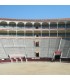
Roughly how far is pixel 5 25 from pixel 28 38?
6.73m

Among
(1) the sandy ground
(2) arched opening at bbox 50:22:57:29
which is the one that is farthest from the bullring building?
(1) the sandy ground

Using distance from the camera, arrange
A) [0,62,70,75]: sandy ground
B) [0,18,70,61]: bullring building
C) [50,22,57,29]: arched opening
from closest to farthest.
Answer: [0,62,70,75]: sandy ground
[0,18,70,61]: bullring building
[50,22,57,29]: arched opening

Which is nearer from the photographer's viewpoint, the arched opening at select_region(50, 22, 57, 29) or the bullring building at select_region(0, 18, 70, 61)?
the bullring building at select_region(0, 18, 70, 61)

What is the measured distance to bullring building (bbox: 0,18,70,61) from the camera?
43.8 m

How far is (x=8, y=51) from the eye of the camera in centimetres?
4434

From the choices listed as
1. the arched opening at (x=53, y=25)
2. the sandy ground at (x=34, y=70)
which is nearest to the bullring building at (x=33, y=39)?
the arched opening at (x=53, y=25)

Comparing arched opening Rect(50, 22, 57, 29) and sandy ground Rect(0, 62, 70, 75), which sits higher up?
arched opening Rect(50, 22, 57, 29)

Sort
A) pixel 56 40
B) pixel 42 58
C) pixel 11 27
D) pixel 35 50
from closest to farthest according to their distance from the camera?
pixel 42 58 < pixel 35 50 < pixel 56 40 < pixel 11 27

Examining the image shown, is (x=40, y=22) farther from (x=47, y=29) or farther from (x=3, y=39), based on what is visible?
(x=3, y=39)

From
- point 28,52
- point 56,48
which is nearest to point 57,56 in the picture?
point 56,48

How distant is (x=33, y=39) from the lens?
50.0 metres

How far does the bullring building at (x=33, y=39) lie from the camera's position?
1726 inches

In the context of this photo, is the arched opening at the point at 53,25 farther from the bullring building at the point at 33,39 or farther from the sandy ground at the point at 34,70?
the sandy ground at the point at 34,70

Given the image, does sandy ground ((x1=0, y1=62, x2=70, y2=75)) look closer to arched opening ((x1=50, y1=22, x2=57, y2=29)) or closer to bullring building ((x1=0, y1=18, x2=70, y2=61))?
bullring building ((x1=0, y1=18, x2=70, y2=61))
